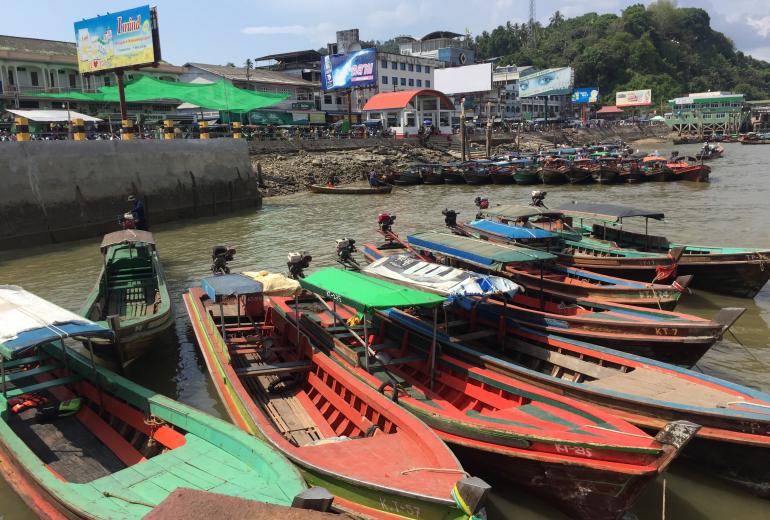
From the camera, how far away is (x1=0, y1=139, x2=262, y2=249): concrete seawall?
2017cm

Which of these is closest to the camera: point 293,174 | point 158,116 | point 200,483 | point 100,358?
point 200,483

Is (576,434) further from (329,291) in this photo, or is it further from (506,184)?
(506,184)

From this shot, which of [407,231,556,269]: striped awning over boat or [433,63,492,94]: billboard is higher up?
[433,63,492,94]: billboard

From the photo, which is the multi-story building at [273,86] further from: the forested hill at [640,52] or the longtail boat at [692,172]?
the forested hill at [640,52]

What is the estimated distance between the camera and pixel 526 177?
124ft

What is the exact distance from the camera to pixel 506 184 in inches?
1540

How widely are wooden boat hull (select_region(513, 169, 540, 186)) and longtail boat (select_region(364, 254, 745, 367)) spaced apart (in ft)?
95.3

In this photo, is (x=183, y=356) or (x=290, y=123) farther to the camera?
(x=290, y=123)

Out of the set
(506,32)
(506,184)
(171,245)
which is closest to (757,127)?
(506,32)

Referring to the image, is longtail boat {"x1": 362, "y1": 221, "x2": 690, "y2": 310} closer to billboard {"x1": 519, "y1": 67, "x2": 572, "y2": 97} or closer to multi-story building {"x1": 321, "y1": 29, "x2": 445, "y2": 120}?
multi-story building {"x1": 321, "y1": 29, "x2": 445, "y2": 120}

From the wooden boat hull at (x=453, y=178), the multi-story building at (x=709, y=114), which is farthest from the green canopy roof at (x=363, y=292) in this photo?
the multi-story building at (x=709, y=114)

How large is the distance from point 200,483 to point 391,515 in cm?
166

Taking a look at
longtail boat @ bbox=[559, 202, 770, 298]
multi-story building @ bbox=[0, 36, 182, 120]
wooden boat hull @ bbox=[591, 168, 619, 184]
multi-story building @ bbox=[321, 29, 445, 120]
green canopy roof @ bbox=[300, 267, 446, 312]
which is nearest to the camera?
green canopy roof @ bbox=[300, 267, 446, 312]

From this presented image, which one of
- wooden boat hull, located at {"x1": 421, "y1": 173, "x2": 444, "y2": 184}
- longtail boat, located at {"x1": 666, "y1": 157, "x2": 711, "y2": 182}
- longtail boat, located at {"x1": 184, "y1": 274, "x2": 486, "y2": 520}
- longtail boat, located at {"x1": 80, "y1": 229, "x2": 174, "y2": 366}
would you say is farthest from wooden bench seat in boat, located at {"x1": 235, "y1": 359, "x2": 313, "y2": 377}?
longtail boat, located at {"x1": 666, "y1": 157, "x2": 711, "y2": 182}
